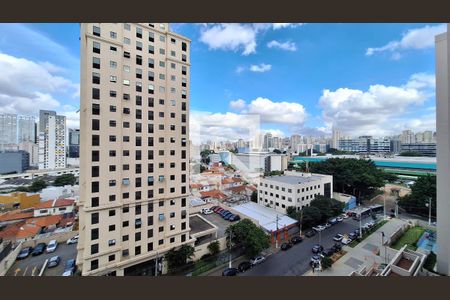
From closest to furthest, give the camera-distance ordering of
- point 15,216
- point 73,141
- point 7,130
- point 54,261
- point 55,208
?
point 54,261 < point 15,216 < point 55,208 < point 7,130 < point 73,141

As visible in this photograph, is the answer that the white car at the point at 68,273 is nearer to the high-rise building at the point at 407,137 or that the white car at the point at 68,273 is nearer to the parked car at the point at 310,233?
the parked car at the point at 310,233

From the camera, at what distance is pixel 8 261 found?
19.4ft

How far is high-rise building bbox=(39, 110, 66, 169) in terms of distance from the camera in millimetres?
18875

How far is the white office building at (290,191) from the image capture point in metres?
9.27

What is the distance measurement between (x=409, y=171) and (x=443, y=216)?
17.8 metres

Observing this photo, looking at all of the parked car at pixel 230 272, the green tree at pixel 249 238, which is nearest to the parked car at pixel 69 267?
the parked car at pixel 230 272

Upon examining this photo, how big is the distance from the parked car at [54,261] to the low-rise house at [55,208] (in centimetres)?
474

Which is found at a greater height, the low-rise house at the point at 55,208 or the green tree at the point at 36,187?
the green tree at the point at 36,187

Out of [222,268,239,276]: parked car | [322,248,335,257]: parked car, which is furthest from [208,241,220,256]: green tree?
[322,248,335,257]: parked car

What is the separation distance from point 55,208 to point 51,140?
13.8 meters

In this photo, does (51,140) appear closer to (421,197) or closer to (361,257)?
(361,257)

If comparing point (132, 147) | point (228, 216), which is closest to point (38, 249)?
point (132, 147)

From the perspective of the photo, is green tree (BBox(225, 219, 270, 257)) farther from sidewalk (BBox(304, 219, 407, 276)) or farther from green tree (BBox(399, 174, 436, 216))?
green tree (BBox(399, 174, 436, 216))

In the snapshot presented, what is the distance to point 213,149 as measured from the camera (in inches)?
1189
